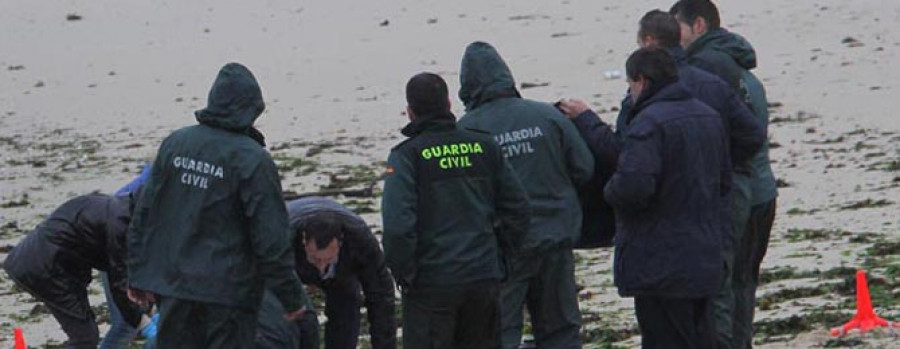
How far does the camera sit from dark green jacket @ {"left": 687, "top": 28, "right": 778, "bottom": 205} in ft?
26.2

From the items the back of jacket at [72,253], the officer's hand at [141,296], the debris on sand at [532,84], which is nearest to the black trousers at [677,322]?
the officer's hand at [141,296]

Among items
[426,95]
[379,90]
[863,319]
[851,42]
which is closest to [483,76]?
[426,95]

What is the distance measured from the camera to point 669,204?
7.14 m

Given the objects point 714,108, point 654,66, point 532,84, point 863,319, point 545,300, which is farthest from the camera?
point 532,84

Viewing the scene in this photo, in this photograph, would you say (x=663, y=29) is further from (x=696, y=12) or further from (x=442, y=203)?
(x=442, y=203)

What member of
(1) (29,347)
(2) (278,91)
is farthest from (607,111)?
(1) (29,347)

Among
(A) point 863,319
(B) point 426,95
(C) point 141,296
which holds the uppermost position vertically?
(B) point 426,95

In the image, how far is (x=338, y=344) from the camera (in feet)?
28.2

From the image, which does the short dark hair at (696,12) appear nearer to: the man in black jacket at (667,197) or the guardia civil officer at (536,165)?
Answer: the guardia civil officer at (536,165)

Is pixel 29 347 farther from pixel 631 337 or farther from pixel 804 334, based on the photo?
pixel 804 334

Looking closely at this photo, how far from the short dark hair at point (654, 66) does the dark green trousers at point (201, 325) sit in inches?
66.1

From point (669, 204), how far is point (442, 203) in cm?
83

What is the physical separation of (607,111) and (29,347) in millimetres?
9213

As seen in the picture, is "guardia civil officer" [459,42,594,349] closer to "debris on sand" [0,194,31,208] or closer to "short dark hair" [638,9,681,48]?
"short dark hair" [638,9,681,48]
